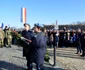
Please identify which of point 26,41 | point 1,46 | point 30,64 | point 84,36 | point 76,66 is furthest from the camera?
point 1,46

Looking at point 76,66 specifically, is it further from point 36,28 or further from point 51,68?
point 36,28

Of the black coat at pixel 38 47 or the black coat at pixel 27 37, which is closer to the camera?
the black coat at pixel 38 47

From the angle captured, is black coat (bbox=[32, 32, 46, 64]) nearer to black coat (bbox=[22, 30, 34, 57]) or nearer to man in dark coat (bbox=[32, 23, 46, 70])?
man in dark coat (bbox=[32, 23, 46, 70])

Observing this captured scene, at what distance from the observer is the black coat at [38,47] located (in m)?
9.17

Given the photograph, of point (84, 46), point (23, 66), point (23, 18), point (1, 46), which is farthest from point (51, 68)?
point (1, 46)

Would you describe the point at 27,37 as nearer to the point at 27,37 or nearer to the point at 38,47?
the point at 27,37

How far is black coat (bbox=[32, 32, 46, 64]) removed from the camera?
917 centimetres

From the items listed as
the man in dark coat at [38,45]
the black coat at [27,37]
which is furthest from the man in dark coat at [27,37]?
the man in dark coat at [38,45]

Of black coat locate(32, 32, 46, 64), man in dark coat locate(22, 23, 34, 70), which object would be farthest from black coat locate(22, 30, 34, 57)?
black coat locate(32, 32, 46, 64)

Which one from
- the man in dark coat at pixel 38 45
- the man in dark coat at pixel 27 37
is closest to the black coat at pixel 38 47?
the man in dark coat at pixel 38 45

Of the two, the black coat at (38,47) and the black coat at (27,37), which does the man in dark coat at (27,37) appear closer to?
the black coat at (27,37)

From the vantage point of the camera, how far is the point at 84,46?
19812mm

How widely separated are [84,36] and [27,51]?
938 cm

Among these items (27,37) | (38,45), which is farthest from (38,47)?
(27,37)
